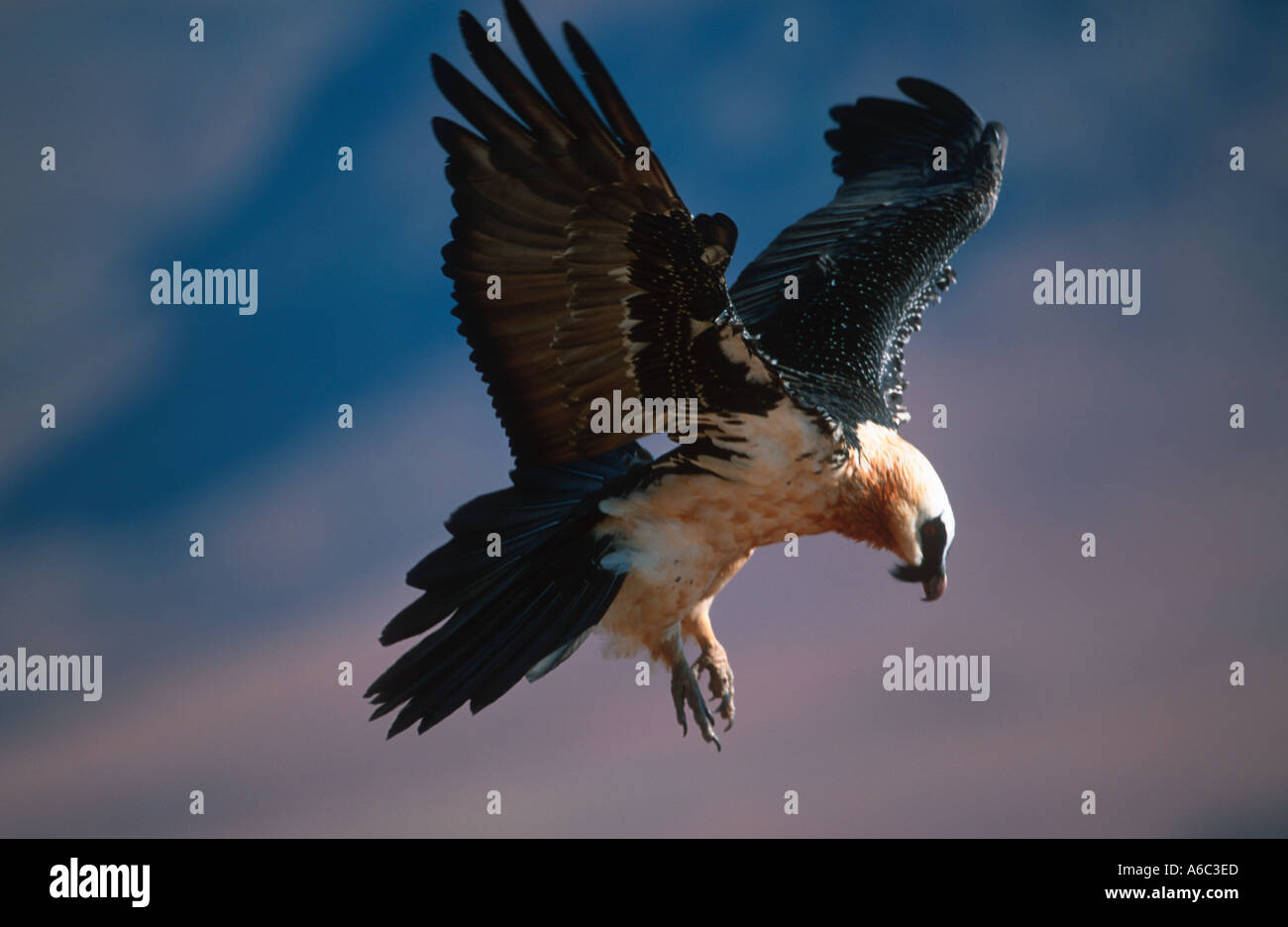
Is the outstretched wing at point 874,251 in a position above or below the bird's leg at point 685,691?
above

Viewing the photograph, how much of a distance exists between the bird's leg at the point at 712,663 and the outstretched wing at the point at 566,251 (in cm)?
114

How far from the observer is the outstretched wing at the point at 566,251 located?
3.39 m

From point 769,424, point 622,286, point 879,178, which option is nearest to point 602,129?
point 622,286

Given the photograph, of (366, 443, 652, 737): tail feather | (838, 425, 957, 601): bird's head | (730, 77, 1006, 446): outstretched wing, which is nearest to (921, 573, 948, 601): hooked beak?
(838, 425, 957, 601): bird's head

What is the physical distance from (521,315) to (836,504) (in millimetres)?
1414

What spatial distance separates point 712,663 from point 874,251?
224 cm

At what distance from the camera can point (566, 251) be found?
366 centimetres

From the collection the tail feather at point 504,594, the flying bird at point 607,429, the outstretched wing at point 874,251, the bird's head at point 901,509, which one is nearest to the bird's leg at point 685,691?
the flying bird at point 607,429

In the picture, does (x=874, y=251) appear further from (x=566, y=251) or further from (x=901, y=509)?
(x=566, y=251)

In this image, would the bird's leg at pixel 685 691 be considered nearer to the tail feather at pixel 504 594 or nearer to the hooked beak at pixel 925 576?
the tail feather at pixel 504 594

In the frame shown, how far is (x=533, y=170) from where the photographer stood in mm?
3523
